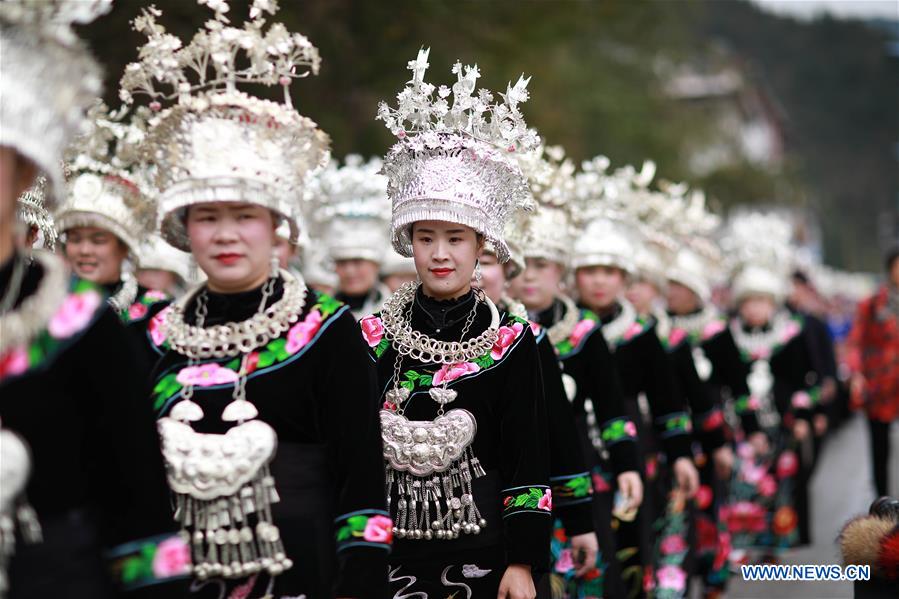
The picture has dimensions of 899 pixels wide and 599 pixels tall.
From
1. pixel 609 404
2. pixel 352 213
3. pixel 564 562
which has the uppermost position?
pixel 352 213

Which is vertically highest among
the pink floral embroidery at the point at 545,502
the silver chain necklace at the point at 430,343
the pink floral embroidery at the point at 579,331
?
the pink floral embroidery at the point at 579,331

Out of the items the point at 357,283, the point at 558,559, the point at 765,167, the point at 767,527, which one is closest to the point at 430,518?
the point at 558,559

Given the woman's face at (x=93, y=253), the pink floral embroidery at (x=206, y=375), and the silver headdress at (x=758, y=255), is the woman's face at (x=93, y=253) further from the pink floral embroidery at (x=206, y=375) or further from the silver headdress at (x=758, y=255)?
the silver headdress at (x=758, y=255)

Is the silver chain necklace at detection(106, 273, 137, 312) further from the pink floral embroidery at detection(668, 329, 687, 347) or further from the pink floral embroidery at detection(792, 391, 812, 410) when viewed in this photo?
the pink floral embroidery at detection(792, 391, 812, 410)

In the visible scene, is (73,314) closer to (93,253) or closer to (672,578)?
(93,253)

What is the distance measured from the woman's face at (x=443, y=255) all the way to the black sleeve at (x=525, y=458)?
1.15ft

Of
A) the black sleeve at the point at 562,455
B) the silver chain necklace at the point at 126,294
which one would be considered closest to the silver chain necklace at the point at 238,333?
the black sleeve at the point at 562,455

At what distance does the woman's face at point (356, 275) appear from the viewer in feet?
30.8

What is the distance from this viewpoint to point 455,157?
530cm

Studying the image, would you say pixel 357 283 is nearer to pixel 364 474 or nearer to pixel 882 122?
pixel 364 474

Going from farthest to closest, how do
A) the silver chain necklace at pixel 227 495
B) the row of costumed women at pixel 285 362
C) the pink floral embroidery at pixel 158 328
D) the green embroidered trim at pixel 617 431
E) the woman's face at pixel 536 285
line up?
the woman's face at pixel 536 285, the green embroidered trim at pixel 617 431, the pink floral embroidery at pixel 158 328, the silver chain necklace at pixel 227 495, the row of costumed women at pixel 285 362

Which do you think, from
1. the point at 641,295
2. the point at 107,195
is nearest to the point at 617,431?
the point at 107,195

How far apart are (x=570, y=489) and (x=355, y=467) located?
1.69 meters

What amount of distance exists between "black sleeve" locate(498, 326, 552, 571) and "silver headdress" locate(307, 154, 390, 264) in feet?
14.4
